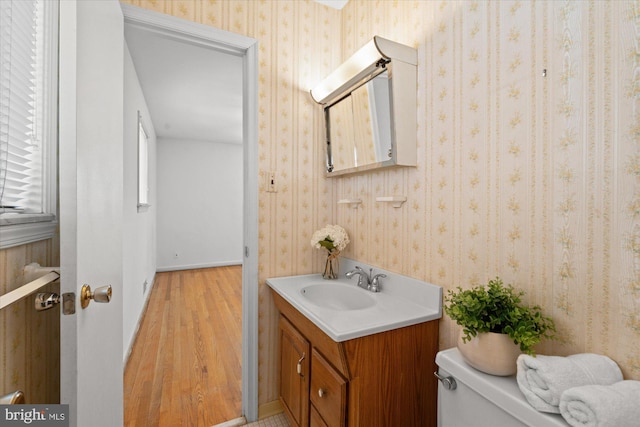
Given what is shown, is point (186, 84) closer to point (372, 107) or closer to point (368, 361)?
point (372, 107)

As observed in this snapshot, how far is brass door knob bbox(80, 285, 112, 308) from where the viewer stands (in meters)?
0.79

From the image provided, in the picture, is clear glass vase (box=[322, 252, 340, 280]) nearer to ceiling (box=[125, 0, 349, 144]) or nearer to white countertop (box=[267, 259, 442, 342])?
white countertop (box=[267, 259, 442, 342])

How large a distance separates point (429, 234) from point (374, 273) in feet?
1.45

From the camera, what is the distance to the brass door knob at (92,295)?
2.59 feet

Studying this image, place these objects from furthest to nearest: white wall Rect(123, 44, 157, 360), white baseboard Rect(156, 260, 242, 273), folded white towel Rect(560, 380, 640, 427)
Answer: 1. white baseboard Rect(156, 260, 242, 273)
2. white wall Rect(123, 44, 157, 360)
3. folded white towel Rect(560, 380, 640, 427)

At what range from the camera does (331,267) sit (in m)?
1.83

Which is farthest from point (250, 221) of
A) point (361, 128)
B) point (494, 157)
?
point (494, 157)

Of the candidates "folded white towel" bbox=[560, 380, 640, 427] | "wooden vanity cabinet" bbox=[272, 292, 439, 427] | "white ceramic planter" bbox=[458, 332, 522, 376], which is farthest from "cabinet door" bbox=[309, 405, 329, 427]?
"folded white towel" bbox=[560, 380, 640, 427]

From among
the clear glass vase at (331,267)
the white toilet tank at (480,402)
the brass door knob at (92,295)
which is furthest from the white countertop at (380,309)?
the brass door knob at (92,295)

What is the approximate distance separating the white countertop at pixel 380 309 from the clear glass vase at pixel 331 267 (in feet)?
0.42

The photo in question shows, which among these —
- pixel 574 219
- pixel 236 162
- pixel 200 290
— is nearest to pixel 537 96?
pixel 574 219

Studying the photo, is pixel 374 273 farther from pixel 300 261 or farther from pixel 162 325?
pixel 162 325

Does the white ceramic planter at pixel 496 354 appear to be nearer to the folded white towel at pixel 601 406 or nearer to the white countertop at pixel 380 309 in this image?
the folded white towel at pixel 601 406

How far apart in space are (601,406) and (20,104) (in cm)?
155
